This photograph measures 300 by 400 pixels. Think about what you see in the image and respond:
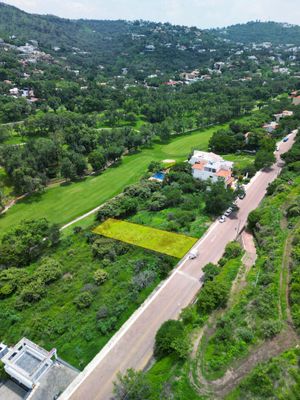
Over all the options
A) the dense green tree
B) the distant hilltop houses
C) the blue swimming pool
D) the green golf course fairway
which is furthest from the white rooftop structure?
the distant hilltop houses

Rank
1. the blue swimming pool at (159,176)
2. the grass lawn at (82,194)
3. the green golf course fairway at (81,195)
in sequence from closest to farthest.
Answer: the green golf course fairway at (81,195) → the grass lawn at (82,194) → the blue swimming pool at (159,176)

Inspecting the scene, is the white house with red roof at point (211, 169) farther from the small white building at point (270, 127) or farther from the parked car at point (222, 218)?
the small white building at point (270, 127)

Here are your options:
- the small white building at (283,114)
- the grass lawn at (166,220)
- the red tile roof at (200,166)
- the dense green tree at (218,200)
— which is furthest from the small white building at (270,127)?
the grass lawn at (166,220)

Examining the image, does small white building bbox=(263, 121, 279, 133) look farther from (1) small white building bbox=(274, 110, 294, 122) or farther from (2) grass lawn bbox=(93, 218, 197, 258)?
(2) grass lawn bbox=(93, 218, 197, 258)

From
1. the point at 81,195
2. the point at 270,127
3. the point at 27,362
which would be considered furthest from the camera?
the point at 270,127

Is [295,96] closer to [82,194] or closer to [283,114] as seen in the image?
[283,114]

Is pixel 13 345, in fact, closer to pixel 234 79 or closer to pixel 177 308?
pixel 177 308

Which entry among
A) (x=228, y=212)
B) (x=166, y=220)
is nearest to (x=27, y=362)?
(x=166, y=220)
